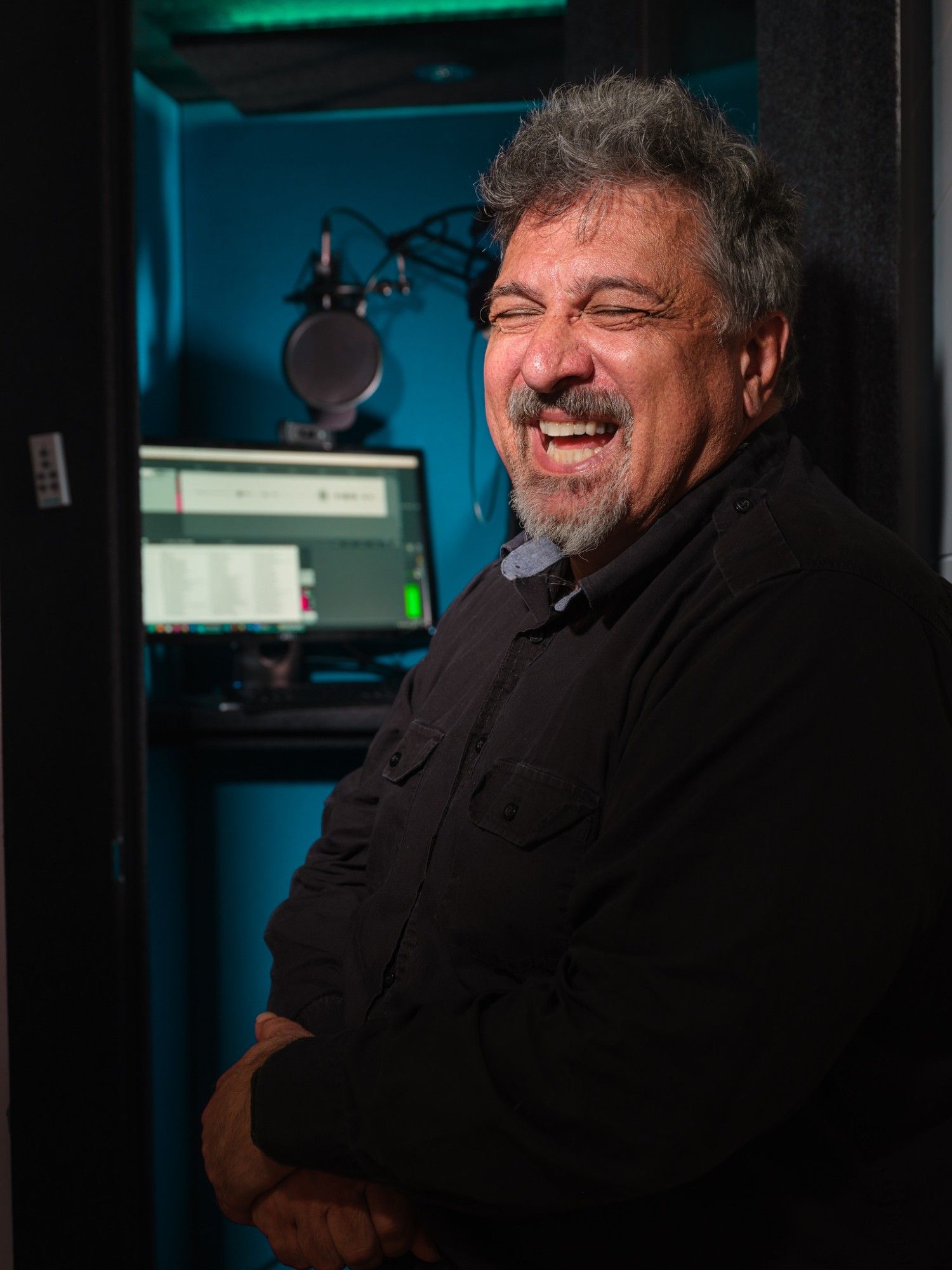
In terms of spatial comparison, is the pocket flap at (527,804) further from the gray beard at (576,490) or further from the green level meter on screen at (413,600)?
the green level meter on screen at (413,600)

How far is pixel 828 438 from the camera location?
113cm

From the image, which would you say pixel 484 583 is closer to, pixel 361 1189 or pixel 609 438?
pixel 609 438

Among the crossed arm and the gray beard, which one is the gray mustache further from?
the crossed arm

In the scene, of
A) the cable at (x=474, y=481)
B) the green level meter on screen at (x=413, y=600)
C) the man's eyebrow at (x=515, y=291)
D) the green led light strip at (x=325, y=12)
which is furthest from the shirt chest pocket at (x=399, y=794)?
the green led light strip at (x=325, y=12)

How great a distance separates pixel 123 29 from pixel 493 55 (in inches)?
33.1

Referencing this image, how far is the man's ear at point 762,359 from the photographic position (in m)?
0.94

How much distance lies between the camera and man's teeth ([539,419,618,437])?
37.2 inches

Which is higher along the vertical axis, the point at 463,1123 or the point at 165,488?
the point at 165,488

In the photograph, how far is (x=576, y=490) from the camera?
36.6 inches

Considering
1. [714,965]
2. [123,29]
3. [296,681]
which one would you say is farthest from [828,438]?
[296,681]

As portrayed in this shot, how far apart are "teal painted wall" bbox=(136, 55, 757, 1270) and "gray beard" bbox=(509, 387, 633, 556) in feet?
4.45

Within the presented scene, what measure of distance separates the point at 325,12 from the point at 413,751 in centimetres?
171

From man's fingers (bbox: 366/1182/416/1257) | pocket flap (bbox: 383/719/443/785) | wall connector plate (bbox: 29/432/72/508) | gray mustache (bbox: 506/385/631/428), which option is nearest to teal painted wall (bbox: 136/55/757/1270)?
wall connector plate (bbox: 29/432/72/508)

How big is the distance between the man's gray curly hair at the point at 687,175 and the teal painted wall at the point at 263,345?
4.56 feet
